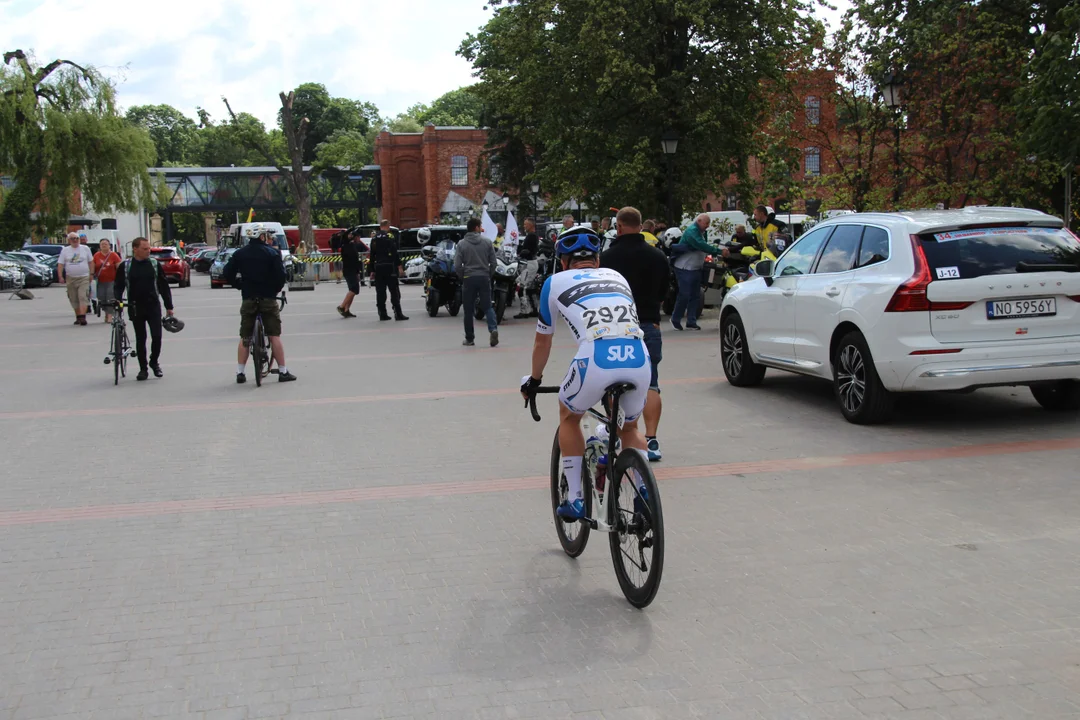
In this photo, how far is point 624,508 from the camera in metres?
5.05

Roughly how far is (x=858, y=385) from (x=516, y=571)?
4768mm

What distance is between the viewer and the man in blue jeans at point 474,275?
1673 centimetres

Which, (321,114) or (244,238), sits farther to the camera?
(321,114)

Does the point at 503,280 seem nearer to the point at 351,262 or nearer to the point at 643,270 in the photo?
the point at 351,262

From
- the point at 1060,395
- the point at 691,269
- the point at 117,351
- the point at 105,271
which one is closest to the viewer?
the point at 1060,395

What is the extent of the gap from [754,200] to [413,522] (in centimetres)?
2654

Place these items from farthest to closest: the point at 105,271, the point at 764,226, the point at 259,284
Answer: the point at 105,271 → the point at 764,226 → the point at 259,284

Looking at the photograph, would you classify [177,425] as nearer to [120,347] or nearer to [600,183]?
[120,347]

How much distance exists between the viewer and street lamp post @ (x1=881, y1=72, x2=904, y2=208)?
2200cm

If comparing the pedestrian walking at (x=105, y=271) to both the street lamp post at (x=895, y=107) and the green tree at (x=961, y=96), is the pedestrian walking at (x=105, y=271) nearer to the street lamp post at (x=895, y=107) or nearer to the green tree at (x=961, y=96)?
the street lamp post at (x=895, y=107)

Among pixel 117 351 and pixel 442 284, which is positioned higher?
pixel 442 284

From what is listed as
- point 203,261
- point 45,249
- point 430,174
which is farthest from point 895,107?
point 430,174

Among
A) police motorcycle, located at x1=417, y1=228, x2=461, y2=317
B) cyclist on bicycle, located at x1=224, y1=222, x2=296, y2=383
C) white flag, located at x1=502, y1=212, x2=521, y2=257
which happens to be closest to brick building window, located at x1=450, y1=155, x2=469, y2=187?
police motorcycle, located at x1=417, y1=228, x2=461, y2=317

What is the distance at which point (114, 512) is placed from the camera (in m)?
7.06
